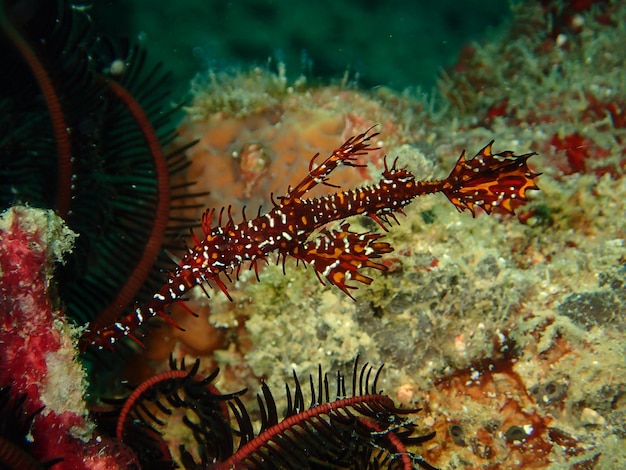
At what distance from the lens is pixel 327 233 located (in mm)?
3531

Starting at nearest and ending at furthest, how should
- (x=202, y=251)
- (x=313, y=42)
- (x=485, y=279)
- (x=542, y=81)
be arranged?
(x=202, y=251) → (x=485, y=279) → (x=542, y=81) → (x=313, y=42)

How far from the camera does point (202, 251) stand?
3420mm

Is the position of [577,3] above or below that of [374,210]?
above

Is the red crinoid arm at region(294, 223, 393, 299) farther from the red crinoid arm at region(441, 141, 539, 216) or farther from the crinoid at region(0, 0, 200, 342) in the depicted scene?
the crinoid at region(0, 0, 200, 342)

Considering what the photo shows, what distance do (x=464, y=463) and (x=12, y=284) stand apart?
3.60 meters

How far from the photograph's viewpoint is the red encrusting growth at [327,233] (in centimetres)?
342

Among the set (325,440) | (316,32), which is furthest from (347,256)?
(316,32)

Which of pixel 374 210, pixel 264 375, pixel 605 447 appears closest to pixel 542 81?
pixel 374 210

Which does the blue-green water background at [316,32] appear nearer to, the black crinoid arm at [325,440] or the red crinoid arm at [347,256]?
the red crinoid arm at [347,256]

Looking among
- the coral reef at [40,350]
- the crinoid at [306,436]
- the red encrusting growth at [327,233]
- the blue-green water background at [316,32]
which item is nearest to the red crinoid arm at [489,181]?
the red encrusting growth at [327,233]

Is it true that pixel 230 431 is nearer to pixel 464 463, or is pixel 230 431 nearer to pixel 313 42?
pixel 464 463

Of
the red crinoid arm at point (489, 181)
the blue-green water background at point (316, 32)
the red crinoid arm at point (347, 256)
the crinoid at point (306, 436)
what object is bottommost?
the crinoid at point (306, 436)

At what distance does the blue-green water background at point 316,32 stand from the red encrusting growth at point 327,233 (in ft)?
11.7

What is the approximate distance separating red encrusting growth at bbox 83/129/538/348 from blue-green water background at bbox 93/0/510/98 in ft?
11.7
